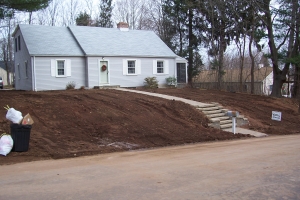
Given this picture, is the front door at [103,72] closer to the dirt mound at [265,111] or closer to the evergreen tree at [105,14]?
the dirt mound at [265,111]

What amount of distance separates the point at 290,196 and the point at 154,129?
27.1ft

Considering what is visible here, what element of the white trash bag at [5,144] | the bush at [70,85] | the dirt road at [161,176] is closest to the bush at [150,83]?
the bush at [70,85]

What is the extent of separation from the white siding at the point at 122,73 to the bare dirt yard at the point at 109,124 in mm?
7073

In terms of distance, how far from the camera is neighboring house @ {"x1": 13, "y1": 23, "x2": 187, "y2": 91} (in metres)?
23.1

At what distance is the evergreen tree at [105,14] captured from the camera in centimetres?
4544

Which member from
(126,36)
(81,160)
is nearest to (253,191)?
(81,160)

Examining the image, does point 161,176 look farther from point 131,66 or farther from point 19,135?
point 131,66

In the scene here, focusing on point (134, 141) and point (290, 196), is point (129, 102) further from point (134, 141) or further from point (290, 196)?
point (290, 196)

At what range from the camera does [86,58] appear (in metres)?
24.3

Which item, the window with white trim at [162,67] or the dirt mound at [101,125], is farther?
the window with white trim at [162,67]

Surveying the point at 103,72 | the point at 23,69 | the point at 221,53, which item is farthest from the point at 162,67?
the point at 23,69

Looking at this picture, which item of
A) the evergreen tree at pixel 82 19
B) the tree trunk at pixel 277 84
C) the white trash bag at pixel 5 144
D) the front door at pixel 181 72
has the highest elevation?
the evergreen tree at pixel 82 19

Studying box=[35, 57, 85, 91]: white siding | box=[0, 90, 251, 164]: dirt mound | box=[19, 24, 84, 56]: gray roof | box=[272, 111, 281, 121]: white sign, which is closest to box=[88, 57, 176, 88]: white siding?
box=[35, 57, 85, 91]: white siding

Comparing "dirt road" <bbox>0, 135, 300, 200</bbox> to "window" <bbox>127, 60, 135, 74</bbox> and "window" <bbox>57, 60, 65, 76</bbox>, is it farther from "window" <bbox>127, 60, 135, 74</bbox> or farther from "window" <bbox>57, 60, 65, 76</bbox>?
"window" <bbox>127, 60, 135, 74</bbox>
